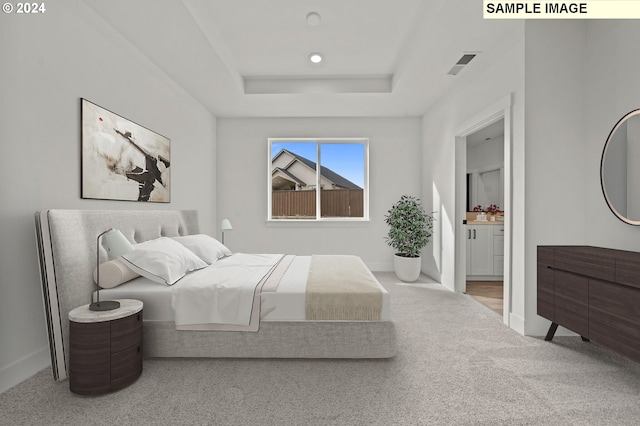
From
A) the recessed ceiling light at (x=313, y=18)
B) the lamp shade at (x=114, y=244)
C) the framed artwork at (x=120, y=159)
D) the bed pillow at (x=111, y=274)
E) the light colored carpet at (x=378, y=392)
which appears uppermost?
the recessed ceiling light at (x=313, y=18)

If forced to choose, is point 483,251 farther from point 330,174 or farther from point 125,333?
point 125,333

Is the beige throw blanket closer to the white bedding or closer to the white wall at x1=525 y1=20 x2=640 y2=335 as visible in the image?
the white bedding

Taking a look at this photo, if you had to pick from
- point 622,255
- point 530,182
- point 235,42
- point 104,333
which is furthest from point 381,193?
point 104,333

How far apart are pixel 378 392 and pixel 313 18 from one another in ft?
10.3

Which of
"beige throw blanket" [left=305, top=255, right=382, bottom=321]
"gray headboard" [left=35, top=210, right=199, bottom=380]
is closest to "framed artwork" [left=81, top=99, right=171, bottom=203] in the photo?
"gray headboard" [left=35, top=210, right=199, bottom=380]

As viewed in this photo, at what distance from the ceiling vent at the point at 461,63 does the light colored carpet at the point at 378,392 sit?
9.10 feet

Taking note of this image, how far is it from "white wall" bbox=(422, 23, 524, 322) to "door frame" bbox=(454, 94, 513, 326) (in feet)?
0.14

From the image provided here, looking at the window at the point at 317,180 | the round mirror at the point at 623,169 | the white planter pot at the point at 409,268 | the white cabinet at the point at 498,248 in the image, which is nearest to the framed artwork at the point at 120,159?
Answer: the window at the point at 317,180

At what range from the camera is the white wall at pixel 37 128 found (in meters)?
1.86

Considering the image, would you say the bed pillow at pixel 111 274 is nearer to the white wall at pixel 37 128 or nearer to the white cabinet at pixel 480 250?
the white wall at pixel 37 128

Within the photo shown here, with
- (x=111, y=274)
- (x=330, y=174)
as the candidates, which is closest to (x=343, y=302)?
(x=111, y=274)

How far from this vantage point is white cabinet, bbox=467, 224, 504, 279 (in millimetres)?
4617

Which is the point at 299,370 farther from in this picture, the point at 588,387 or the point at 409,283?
the point at 409,283

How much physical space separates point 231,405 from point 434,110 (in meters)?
4.57
